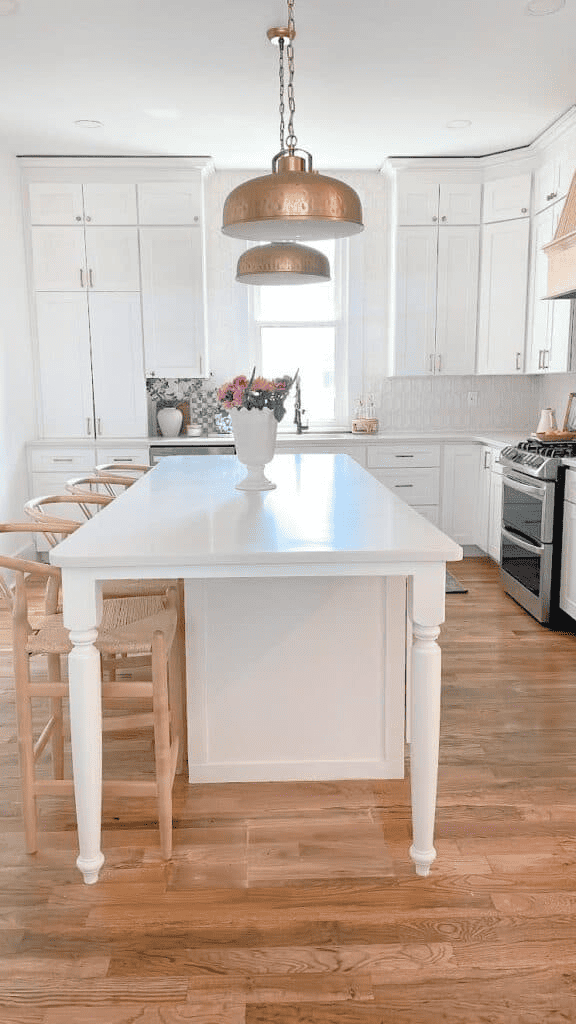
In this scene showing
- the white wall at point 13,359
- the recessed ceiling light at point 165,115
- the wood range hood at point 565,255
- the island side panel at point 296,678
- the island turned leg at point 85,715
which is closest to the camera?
the island turned leg at point 85,715

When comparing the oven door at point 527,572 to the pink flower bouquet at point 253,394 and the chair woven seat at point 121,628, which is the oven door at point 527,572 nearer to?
the pink flower bouquet at point 253,394

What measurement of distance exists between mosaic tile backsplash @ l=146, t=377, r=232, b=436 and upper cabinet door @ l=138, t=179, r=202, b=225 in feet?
3.83

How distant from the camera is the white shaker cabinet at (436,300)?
5824 mm

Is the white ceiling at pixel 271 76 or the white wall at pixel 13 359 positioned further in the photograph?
the white wall at pixel 13 359

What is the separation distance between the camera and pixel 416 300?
5.91 m

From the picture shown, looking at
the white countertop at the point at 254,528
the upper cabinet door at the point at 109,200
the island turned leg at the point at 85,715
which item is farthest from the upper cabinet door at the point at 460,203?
the island turned leg at the point at 85,715

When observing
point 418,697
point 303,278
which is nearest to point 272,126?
point 303,278

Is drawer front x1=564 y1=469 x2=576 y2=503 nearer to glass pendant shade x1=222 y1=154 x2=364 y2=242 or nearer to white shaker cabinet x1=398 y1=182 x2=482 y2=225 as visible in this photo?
glass pendant shade x1=222 y1=154 x2=364 y2=242

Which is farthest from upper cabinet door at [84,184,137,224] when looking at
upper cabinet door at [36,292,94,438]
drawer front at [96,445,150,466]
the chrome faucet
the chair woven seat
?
the chair woven seat

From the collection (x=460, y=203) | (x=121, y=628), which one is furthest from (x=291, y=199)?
(x=460, y=203)

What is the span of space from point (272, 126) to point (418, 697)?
411 cm

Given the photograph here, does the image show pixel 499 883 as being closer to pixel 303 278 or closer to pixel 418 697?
pixel 418 697

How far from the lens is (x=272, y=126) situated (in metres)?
5.00

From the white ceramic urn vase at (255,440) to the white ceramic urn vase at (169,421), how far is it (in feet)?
9.61
